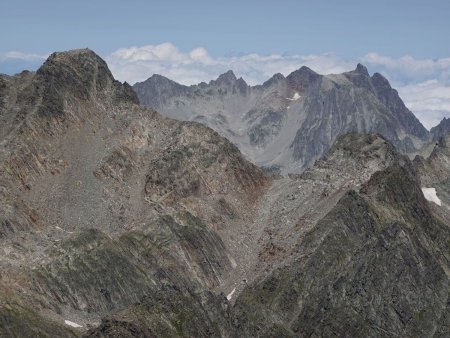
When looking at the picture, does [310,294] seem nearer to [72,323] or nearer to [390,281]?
[390,281]

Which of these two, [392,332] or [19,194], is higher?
[19,194]

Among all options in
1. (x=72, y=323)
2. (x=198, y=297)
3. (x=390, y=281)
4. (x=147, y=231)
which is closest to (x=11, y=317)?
(x=72, y=323)

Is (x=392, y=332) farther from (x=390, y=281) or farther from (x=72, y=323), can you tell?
(x=72, y=323)

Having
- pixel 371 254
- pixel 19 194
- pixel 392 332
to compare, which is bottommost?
pixel 392 332

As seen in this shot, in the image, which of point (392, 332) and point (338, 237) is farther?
A: point (338, 237)

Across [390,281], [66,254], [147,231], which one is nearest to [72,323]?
[66,254]

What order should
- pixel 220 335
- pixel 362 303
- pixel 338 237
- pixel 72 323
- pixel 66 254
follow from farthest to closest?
pixel 338 237 → pixel 66 254 → pixel 362 303 → pixel 72 323 → pixel 220 335

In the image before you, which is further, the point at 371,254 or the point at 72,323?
the point at 371,254

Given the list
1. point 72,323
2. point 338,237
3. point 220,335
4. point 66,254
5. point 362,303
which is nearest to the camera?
point 220,335

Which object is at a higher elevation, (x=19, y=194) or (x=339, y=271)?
(x=19, y=194)
